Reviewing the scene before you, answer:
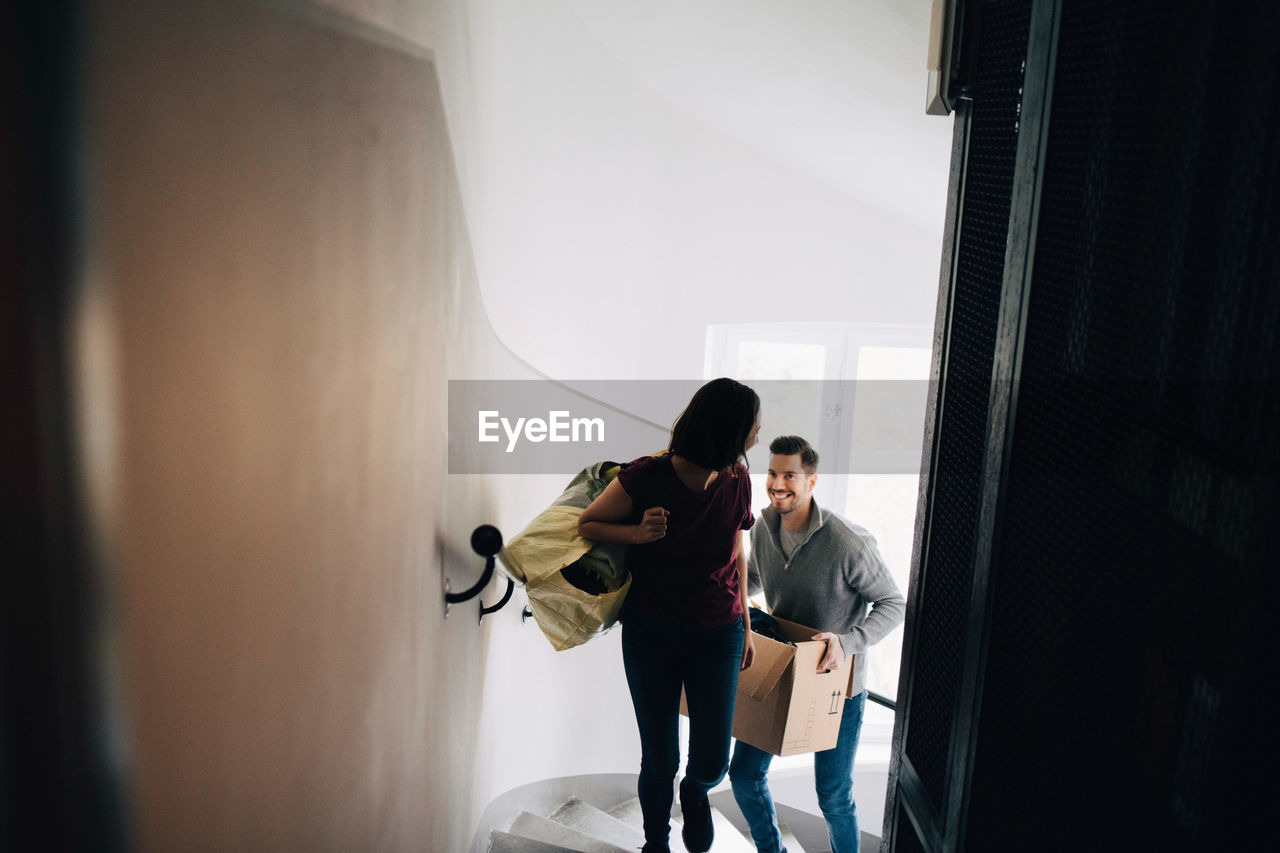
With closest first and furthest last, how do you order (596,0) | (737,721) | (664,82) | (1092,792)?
1. (1092,792)
2. (737,721)
3. (596,0)
4. (664,82)

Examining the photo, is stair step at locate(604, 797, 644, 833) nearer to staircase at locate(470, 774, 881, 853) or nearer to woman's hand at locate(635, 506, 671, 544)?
staircase at locate(470, 774, 881, 853)

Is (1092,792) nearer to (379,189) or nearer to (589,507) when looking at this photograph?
(379,189)

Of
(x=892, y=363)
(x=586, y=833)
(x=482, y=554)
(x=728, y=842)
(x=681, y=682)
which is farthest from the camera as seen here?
(x=892, y=363)

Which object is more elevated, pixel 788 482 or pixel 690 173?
pixel 690 173

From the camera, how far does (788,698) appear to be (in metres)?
2.51

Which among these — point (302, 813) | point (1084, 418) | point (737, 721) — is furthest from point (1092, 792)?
point (737, 721)

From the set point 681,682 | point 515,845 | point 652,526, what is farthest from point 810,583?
point 515,845

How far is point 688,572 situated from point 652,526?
178mm

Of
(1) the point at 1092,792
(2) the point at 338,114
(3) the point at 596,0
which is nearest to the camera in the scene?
(1) the point at 1092,792

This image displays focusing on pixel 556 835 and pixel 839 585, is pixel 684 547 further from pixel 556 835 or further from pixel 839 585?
pixel 556 835

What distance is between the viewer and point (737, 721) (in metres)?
2.64

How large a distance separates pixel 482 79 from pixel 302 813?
1876 millimetres

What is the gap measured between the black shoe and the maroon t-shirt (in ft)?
1.91

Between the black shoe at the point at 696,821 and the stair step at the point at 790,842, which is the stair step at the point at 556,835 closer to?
the black shoe at the point at 696,821
